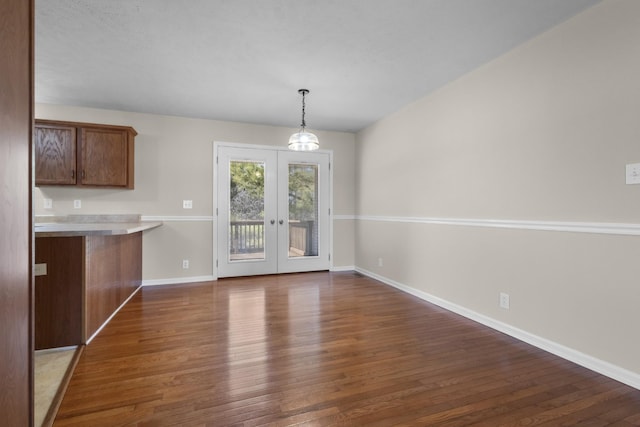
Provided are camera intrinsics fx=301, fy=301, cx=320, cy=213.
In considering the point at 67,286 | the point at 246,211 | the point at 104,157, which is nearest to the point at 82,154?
the point at 104,157

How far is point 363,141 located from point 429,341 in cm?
351

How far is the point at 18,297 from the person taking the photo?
3.33ft

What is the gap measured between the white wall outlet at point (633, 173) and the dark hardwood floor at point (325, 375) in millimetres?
1274

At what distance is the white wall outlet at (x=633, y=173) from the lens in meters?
1.85

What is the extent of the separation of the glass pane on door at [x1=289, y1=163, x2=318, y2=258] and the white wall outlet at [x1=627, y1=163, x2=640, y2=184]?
12.7ft

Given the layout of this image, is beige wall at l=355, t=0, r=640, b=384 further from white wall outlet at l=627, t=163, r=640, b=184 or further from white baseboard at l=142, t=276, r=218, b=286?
white baseboard at l=142, t=276, r=218, b=286

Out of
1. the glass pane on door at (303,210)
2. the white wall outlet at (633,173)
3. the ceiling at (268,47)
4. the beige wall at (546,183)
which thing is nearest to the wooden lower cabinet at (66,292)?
the ceiling at (268,47)

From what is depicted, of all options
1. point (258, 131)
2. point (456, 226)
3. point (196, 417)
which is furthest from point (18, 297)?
point (258, 131)

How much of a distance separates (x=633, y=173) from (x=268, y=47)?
2.77 metres

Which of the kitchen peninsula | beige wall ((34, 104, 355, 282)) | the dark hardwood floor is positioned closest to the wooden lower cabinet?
the kitchen peninsula

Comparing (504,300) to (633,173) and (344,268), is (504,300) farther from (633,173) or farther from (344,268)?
Result: (344,268)

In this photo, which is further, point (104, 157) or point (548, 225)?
point (104, 157)

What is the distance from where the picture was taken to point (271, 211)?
4902 millimetres

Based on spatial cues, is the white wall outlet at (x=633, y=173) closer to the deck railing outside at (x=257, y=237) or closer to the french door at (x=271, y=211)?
the french door at (x=271, y=211)
